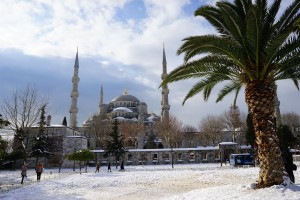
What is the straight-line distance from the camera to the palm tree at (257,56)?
9.10 m

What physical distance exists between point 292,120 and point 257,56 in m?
52.3

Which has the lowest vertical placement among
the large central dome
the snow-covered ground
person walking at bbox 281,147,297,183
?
the snow-covered ground

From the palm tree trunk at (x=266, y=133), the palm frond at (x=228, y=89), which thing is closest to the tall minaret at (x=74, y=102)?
the palm frond at (x=228, y=89)

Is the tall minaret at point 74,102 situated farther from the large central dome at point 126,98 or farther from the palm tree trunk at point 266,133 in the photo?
the palm tree trunk at point 266,133

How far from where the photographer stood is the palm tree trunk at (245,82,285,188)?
9102mm

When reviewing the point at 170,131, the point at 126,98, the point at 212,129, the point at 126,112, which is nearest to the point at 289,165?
the point at 170,131

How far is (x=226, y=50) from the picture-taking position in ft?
31.2

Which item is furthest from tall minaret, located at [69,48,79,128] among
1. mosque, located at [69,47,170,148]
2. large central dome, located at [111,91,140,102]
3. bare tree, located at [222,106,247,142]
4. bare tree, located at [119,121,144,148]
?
large central dome, located at [111,91,140,102]

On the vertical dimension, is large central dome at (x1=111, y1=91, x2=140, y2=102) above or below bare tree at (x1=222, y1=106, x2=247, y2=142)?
above

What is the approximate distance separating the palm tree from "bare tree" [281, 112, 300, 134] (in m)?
49.9

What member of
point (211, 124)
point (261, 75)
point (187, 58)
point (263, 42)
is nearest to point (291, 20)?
point (263, 42)

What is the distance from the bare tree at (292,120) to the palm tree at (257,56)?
49875 mm

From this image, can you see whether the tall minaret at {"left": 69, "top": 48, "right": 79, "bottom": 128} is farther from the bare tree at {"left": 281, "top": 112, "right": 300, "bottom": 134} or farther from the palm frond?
the palm frond

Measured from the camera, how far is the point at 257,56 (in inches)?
367
